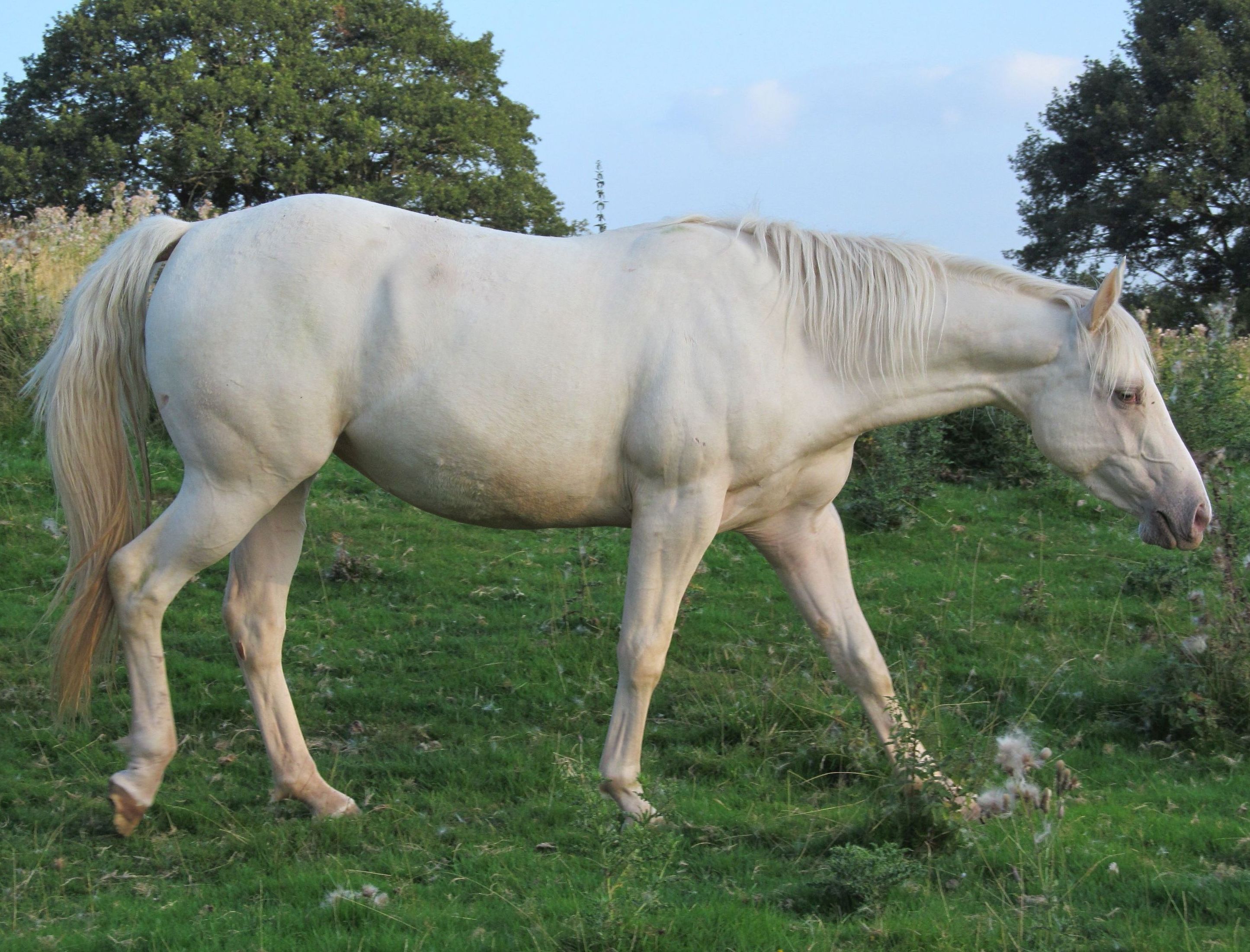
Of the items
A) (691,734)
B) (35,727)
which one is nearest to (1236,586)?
(691,734)

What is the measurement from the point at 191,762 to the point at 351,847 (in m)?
1.08

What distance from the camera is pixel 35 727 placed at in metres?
4.59

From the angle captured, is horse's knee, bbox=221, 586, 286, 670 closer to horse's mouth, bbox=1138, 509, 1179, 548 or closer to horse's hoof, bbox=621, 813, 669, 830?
horse's hoof, bbox=621, 813, 669, 830

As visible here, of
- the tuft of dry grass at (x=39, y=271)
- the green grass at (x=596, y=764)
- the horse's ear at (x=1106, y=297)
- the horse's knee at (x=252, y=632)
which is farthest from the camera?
the tuft of dry grass at (x=39, y=271)

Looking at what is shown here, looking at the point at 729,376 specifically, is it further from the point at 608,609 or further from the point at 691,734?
the point at 608,609

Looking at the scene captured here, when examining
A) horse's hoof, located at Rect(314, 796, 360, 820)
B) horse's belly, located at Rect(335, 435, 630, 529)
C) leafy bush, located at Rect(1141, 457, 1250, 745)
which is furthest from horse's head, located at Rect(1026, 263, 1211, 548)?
horse's hoof, located at Rect(314, 796, 360, 820)

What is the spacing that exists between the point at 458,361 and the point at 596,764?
5.46ft

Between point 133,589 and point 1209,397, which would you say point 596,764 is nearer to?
point 133,589

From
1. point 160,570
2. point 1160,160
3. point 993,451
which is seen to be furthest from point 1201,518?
point 1160,160

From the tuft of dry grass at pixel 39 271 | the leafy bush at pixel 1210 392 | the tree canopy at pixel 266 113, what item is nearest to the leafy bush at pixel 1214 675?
the leafy bush at pixel 1210 392

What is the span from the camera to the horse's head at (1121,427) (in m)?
3.92

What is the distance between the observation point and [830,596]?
4277 millimetres

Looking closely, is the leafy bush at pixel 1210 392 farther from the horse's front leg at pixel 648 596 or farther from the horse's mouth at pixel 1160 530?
the horse's front leg at pixel 648 596

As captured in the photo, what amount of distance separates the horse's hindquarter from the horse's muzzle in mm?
1333
